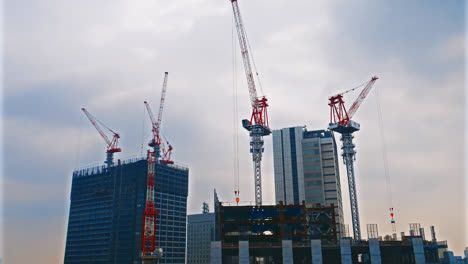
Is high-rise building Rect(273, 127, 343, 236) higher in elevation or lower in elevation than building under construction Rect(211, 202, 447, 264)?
higher

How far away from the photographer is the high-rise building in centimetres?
17375

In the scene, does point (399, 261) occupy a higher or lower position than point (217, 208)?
lower

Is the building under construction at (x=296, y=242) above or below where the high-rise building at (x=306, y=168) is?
below

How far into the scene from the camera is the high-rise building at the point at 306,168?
174 metres

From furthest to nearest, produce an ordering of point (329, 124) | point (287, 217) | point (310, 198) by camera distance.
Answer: point (310, 198) < point (329, 124) < point (287, 217)

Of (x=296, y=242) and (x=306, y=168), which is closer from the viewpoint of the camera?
(x=296, y=242)

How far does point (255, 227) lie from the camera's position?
113 meters

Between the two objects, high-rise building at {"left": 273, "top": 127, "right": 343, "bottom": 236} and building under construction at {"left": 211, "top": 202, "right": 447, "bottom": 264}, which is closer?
building under construction at {"left": 211, "top": 202, "right": 447, "bottom": 264}

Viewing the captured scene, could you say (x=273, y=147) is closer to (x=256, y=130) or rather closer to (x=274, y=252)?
(x=256, y=130)

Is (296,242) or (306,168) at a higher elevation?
(306,168)

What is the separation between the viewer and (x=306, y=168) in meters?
178

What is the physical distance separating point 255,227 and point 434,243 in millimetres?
46425

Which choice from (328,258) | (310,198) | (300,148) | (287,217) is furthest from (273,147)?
(328,258)

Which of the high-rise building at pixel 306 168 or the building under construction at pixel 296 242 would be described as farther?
the high-rise building at pixel 306 168
